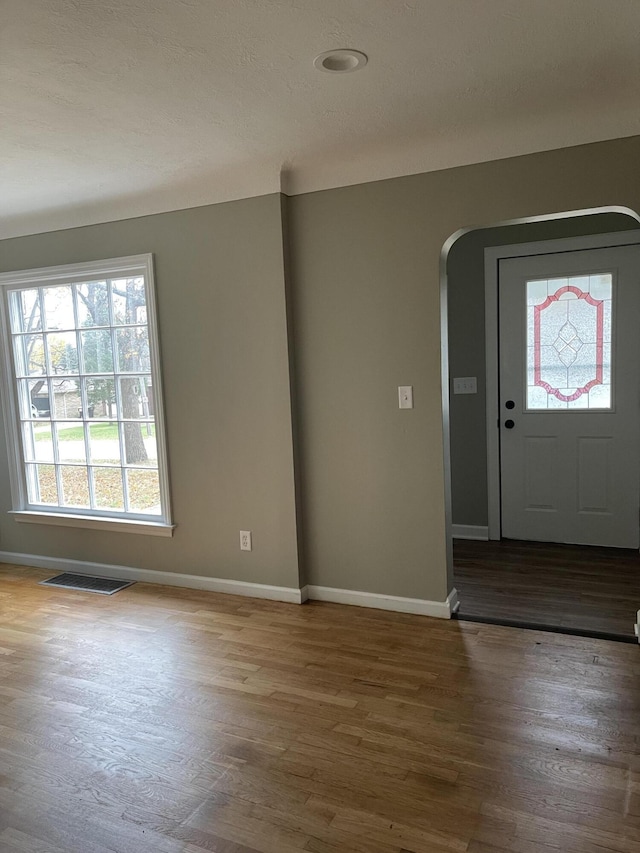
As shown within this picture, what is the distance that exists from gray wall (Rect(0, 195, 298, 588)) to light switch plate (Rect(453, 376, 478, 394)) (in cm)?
170

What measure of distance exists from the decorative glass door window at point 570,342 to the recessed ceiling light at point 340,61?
8.27 ft

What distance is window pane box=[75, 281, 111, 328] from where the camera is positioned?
13.3ft

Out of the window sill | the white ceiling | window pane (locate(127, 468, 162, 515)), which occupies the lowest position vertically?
the window sill

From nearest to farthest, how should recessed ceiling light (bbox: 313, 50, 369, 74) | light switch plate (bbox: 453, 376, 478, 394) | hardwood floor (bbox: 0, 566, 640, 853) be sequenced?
hardwood floor (bbox: 0, 566, 640, 853), recessed ceiling light (bbox: 313, 50, 369, 74), light switch plate (bbox: 453, 376, 478, 394)

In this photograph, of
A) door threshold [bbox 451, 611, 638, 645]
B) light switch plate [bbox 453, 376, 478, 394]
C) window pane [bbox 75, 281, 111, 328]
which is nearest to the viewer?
door threshold [bbox 451, 611, 638, 645]

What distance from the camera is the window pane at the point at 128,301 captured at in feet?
12.9

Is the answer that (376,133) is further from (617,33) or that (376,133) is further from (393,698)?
(393,698)

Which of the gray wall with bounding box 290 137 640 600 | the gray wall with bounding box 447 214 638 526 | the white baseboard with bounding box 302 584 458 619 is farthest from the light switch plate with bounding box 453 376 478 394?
the white baseboard with bounding box 302 584 458 619

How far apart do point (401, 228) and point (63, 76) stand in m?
1.66

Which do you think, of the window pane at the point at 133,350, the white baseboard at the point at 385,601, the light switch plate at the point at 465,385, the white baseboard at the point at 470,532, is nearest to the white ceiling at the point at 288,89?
the window pane at the point at 133,350

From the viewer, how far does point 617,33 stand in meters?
2.08

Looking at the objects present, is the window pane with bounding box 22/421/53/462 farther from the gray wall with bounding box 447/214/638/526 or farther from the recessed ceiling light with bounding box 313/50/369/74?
the recessed ceiling light with bounding box 313/50/369/74

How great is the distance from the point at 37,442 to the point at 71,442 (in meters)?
0.34

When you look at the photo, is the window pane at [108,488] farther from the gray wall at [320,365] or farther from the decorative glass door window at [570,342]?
the decorative glass door window at [570,342]
